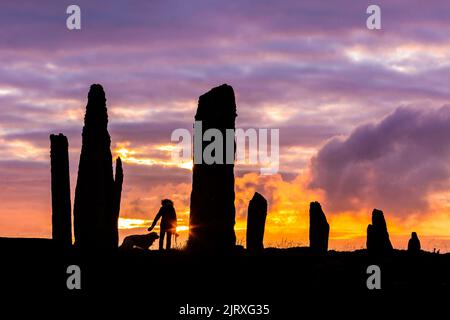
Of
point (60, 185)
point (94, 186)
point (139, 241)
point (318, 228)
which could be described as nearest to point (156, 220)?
point (94, 186)

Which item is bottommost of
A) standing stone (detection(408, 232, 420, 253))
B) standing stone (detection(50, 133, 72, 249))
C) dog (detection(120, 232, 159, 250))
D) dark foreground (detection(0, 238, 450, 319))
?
dark foreground (detection(0, 238, 450, 319))

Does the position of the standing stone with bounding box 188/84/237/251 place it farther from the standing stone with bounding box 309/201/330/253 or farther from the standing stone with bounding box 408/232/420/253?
the standing stone with bounding box 408/232/420/253

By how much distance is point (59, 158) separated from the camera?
1089 inches

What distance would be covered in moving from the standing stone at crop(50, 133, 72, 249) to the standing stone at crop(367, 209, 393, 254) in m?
10.1

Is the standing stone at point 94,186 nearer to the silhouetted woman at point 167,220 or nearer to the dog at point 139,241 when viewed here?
the silhouetted woman at point 167,220

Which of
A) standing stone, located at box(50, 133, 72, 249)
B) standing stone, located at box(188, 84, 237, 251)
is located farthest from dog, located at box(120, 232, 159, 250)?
standing stone, located at box(188, 84, 237, 251)

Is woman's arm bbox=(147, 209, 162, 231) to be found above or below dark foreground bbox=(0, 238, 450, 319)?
above

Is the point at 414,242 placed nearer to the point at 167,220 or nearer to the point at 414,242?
the point at 414,242

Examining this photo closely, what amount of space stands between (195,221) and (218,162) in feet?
6.17

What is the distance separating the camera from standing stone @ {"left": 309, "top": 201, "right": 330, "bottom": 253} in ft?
98.3
